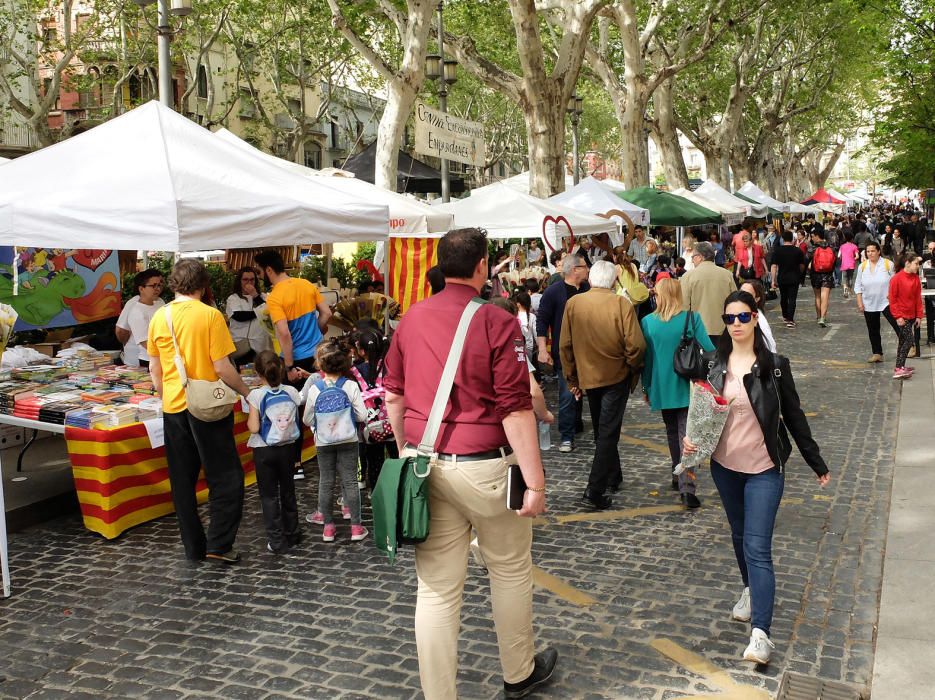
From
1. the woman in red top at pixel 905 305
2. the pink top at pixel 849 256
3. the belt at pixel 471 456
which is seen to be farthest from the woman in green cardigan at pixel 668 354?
the pink top at pixel 849 256

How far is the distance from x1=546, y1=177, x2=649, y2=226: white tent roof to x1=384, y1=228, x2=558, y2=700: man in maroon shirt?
12.2 m

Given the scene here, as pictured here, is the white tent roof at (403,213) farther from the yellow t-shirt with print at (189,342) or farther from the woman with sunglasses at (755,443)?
the woman with sunglasses at (755,443)

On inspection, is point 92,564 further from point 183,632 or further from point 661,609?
point 661,609

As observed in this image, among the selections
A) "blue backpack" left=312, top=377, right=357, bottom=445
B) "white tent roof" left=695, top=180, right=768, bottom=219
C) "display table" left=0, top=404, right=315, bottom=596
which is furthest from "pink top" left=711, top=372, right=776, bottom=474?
"white tent roof" left=695, top=180, right=768, bottom=219

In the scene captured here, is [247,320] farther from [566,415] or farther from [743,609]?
[743,609]

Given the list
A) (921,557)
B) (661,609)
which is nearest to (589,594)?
(661,609)

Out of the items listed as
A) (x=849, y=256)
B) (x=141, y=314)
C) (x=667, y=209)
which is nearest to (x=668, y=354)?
(x=141, y=314)

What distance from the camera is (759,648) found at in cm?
433

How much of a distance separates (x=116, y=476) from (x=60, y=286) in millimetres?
4000

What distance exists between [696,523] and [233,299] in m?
4.52

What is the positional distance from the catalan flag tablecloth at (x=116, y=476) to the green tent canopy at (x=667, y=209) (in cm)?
1238

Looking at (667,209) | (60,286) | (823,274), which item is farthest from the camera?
(667,209)

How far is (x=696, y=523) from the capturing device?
6500 mm

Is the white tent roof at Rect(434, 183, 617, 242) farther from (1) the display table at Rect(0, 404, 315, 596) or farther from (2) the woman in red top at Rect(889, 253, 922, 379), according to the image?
(1) the display table at Rect(0, 404, 315, 596)
